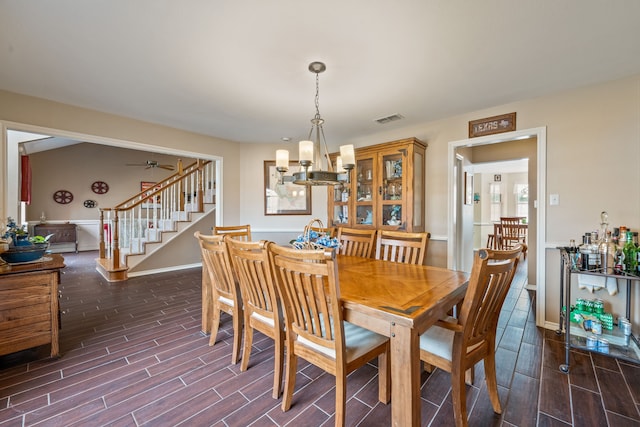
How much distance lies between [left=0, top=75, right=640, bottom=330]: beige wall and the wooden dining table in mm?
1718

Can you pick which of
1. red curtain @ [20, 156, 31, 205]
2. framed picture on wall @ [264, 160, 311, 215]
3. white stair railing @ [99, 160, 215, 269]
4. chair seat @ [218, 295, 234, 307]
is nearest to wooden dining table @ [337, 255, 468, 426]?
chair seat @ [218, 295, 234, 307]

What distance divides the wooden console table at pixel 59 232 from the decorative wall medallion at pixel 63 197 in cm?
75

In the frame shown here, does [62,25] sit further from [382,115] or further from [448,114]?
[448,114]

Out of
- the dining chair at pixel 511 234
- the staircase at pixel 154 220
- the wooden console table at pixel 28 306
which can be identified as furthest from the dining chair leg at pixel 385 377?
the dining chair at pixel 511 234

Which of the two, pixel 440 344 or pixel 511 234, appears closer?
pixel 440 344

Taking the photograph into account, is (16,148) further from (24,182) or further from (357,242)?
(357,242)

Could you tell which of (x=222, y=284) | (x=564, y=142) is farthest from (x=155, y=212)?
→ (x=564, y=142)

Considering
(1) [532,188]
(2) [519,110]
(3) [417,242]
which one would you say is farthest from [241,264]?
(1) [532,188]

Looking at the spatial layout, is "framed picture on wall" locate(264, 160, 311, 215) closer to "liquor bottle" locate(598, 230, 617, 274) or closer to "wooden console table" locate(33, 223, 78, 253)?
"liquor bottle" locate(598, 230, 617, 274)

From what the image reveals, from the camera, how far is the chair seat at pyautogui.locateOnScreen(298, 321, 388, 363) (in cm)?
139

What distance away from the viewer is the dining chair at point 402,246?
2335 millimetres

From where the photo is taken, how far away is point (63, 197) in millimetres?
7285

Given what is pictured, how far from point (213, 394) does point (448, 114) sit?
143 inches

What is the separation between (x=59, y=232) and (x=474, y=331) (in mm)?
9252
